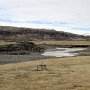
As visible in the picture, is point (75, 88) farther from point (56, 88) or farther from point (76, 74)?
point (76, 74)

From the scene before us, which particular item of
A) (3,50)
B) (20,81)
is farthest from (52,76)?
(3,50)

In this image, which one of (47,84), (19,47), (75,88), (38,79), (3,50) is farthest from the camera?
(19,47)

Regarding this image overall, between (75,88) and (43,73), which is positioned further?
(43,73)

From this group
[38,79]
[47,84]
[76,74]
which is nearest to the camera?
[47,84]

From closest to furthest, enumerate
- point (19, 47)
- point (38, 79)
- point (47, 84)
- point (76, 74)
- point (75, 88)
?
1. point (75, 88)
2. point (47, 84)
3. point (38, 79)
4. point (76, 74)
5. point (19, 47)

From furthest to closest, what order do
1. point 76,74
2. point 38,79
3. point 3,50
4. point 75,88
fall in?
point 3,50
point 76,74
point 38,79
point 75,88

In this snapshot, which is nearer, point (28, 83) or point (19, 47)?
→ point (28, 83)

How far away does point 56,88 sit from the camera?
2659 centimetres

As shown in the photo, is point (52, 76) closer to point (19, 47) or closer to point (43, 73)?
point (43, 73)

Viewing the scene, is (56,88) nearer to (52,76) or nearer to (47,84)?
(47,84)

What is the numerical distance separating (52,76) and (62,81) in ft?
10.7

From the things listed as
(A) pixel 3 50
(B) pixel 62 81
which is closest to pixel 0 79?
(B) pixel 62 81

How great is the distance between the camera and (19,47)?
9219cm

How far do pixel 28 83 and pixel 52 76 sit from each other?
14.7 ft
